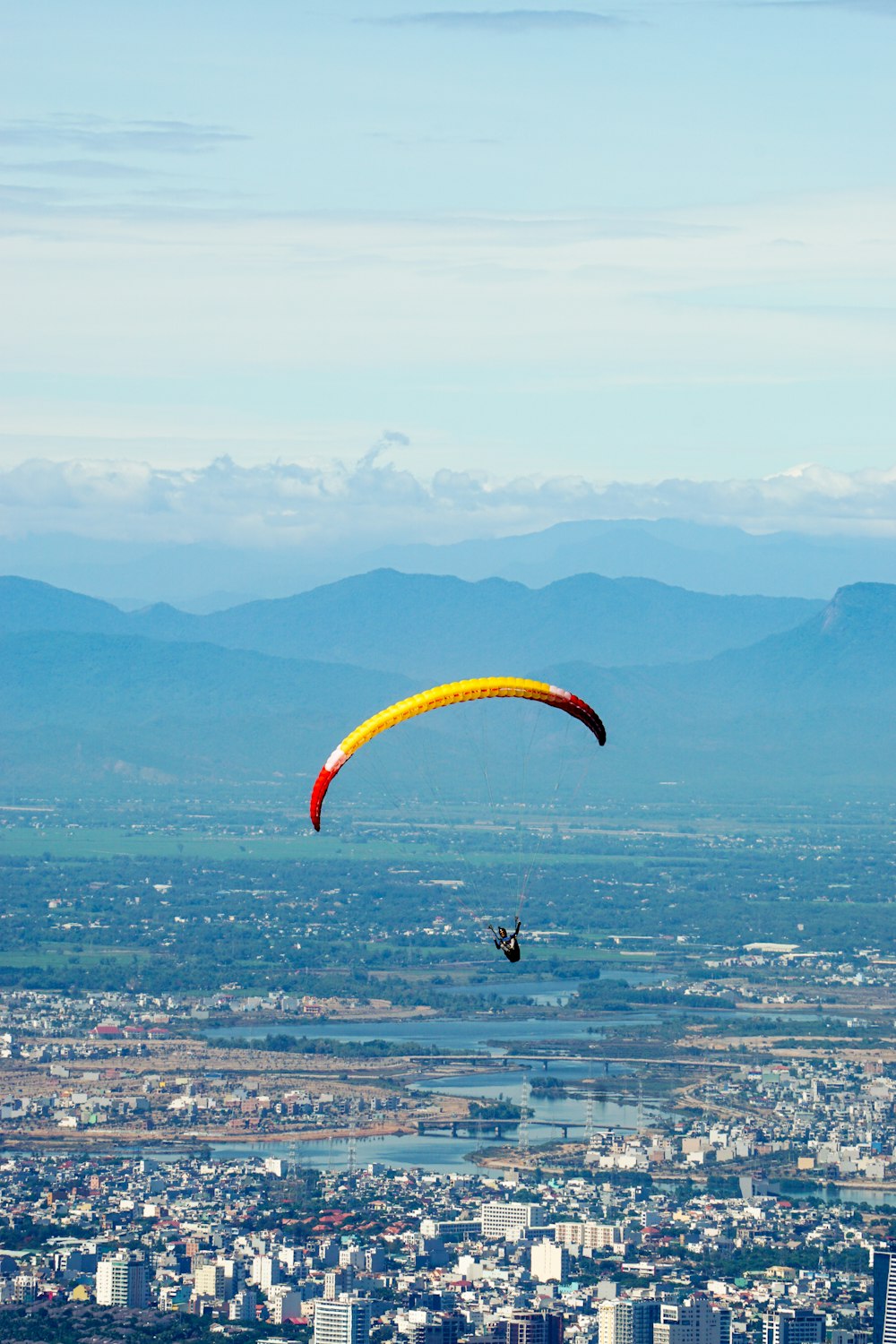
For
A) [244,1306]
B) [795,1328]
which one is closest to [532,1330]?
[795,1328]

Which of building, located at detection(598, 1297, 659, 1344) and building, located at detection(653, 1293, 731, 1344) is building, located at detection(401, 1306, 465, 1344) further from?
building, located at detection(653, 1293, 731, 1344)

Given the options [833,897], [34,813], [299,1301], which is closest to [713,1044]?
[299,1301]

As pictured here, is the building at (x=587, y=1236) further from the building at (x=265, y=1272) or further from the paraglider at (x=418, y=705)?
the paraglider at (x=418, y=705)

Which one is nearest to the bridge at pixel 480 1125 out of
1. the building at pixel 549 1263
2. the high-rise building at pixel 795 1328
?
the building at pixel 549 1263

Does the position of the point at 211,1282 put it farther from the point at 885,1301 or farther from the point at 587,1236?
the point at 885,1301

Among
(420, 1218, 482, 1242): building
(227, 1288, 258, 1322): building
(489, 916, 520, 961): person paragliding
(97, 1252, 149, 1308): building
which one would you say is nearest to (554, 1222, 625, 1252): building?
(420, 1218, 482, 1242): building

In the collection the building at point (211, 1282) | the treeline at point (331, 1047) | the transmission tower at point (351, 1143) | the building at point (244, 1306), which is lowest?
the building at point (244, 1306)
